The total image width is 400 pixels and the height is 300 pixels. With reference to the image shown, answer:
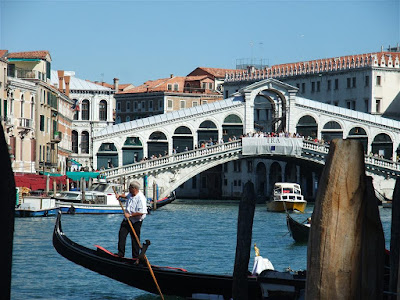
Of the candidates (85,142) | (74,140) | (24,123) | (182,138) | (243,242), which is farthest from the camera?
(85,142)

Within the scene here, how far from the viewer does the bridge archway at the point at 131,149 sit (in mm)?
36344

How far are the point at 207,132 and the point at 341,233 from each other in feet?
109

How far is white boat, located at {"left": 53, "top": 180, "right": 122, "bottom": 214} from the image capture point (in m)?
26.2

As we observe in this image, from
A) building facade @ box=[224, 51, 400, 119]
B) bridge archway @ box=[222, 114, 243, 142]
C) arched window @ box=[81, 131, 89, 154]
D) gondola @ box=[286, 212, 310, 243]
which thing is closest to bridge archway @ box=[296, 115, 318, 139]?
Answer: bridge archway @ box=[222, 114, 243, 142]

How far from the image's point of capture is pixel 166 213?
28.9 m

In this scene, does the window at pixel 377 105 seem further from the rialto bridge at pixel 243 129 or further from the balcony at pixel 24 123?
the balcony at pixel 24 123

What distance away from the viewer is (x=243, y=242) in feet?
27.8

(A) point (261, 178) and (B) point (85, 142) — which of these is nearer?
(A) point (261, 178)

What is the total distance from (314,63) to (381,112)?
4757 millimetres

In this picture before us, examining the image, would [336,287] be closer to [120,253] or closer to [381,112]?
[120,253]

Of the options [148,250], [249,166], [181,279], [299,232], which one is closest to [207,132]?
[249,166]

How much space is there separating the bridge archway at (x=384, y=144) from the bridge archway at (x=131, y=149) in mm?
8730

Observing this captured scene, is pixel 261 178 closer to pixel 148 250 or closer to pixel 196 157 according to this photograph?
pixel 196 157

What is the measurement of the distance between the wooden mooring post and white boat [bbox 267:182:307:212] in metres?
25.6
